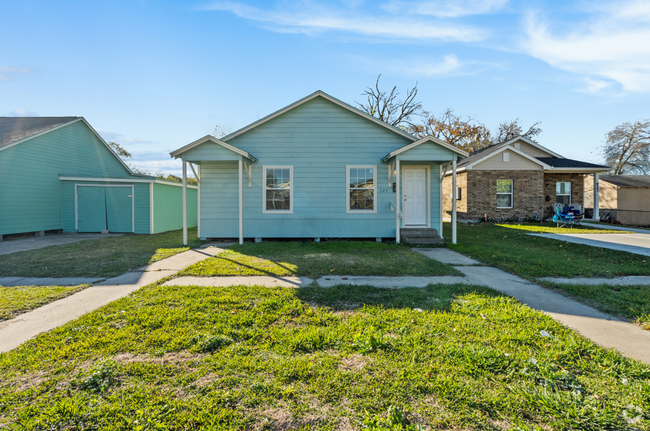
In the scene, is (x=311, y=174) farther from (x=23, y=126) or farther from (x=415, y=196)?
(x=23, y=126)

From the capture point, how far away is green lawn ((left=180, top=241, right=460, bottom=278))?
600 cm

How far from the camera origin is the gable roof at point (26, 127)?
496 inches

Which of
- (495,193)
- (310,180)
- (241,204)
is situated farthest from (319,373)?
(495,193)

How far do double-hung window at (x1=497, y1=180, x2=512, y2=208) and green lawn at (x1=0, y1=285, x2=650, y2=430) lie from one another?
1659 centimetres

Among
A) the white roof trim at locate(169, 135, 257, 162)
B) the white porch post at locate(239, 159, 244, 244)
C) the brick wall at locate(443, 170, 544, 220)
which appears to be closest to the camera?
the white roof trim at locate(169, 135, 257, 162)

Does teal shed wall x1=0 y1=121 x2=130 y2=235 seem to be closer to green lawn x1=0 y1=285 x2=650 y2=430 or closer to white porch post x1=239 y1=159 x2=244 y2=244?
white porch post x1=239 y1=159 x2=244 y2=244

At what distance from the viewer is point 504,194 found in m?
18.2

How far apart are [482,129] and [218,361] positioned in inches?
1482

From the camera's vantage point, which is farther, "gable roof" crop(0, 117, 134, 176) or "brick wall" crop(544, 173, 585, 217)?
"brick wall" crop(544, 173, 585, 217)

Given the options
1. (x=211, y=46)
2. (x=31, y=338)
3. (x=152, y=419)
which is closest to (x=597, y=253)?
(x=152, y=419)

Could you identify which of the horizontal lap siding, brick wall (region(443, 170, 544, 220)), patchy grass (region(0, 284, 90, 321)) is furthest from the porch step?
brick wall (region(443, 170, 544, 220))

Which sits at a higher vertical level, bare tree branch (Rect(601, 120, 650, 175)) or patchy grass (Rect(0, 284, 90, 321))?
bare tree branch (Rect(601, 120, 650, 175))

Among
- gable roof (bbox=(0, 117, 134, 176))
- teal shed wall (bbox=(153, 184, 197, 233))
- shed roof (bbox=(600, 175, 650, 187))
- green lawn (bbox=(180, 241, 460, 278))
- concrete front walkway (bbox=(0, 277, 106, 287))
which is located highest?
gable roof (bbox=(0, 117, 134, 176))

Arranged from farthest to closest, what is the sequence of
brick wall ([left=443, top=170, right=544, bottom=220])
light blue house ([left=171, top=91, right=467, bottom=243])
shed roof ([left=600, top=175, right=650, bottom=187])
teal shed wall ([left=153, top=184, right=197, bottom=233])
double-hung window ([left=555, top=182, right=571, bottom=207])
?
A: shed roof ([left=600, top=175, right=650, bottom=187])
double-hung window ([left=555, top=182, right=571, bottom=207])
brick wall ([left=443, top=170, right=544, bottom=220])
teal shed wall ([left=153, top=184, right=197, bottom=233])
light blue house ([left=171, top=91, right=467, bottom=243])
